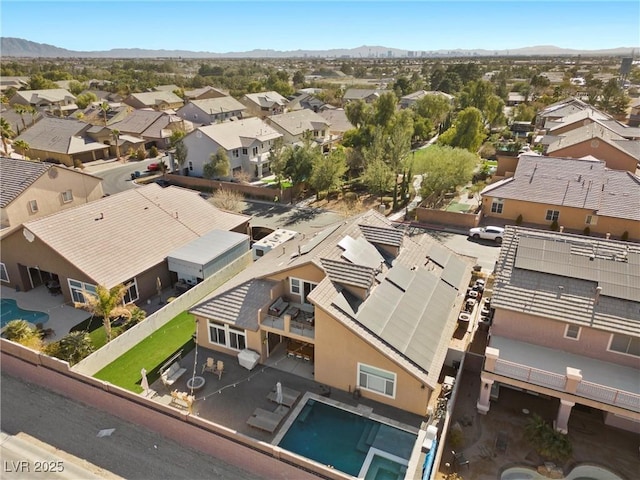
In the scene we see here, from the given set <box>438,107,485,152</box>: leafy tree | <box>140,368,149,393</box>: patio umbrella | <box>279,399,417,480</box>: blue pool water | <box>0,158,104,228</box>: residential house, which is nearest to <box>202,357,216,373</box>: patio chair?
<box>140,368,149,393</box>: patio umbrella

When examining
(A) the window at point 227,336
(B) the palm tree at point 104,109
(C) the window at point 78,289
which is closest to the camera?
(A) the window at point 227,336

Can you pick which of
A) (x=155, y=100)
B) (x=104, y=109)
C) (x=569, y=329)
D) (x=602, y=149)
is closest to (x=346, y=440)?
(x=569, y=329)

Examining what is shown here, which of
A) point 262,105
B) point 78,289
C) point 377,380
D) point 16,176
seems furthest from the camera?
point 262,105

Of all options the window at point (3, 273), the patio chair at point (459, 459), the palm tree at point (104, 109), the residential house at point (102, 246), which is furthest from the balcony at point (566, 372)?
the palm tree at point (104, 109)

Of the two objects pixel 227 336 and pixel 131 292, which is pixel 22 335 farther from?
pixel 227 336

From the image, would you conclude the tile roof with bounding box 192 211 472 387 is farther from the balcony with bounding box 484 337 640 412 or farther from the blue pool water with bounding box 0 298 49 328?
the blue pool water with bounding box 0 298 49 328

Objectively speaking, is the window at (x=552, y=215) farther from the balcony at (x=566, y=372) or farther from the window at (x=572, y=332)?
the balcony at (x=566, y=372)

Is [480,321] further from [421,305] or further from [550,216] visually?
[550,216]
